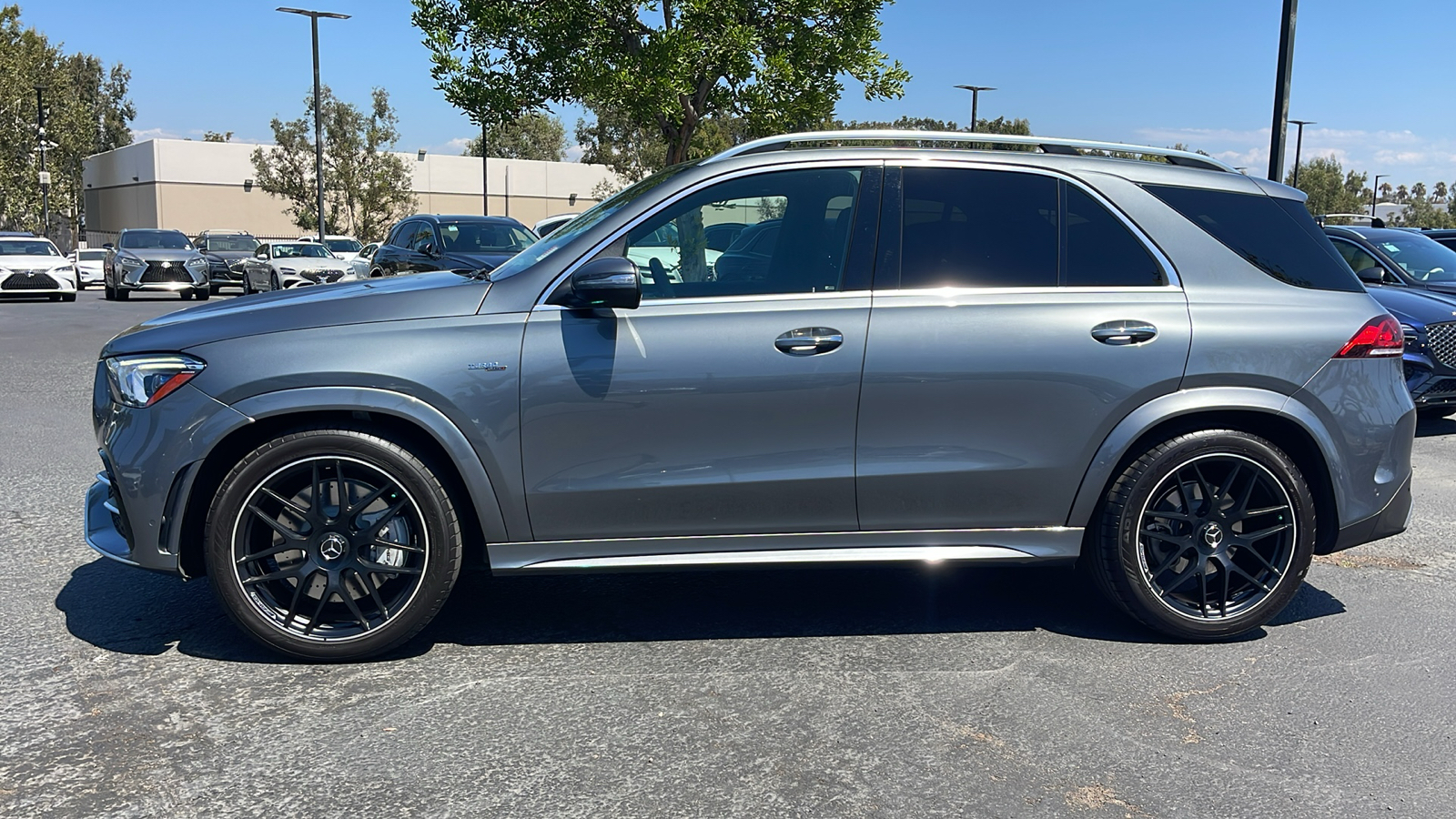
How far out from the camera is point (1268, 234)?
457cm

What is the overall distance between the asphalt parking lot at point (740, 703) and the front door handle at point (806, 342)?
1.13 m

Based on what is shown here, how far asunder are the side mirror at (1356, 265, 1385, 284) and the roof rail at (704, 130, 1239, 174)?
693 cm

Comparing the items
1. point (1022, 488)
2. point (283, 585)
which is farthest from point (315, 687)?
point (1022, 488)

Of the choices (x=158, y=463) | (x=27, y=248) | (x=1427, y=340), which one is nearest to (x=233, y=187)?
(x=27, y=248)

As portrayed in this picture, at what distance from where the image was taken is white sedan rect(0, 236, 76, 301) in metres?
24.2

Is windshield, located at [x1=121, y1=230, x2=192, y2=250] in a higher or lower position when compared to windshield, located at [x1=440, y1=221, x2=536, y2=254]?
lower

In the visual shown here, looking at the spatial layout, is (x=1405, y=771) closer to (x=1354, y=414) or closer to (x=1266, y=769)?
(x=1266, y=769)

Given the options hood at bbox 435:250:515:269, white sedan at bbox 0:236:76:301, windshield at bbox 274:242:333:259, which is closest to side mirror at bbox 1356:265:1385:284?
hood at bbox 435:250:515:269

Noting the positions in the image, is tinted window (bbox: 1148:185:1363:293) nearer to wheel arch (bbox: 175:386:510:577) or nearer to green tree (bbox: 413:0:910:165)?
wheel arch (bbox: 175:386:510:577)

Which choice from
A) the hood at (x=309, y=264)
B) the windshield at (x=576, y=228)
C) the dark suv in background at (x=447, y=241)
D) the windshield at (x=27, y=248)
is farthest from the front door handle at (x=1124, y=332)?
the windshield at (x=27, y=248)

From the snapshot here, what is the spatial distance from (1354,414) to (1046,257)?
1.33 m

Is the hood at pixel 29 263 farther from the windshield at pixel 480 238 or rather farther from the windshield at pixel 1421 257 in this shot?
the windshield at pixel 1421 257

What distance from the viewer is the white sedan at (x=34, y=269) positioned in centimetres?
2420

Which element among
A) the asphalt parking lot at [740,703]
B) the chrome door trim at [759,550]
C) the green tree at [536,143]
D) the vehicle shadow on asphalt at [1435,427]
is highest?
the green tree at [536,143]
